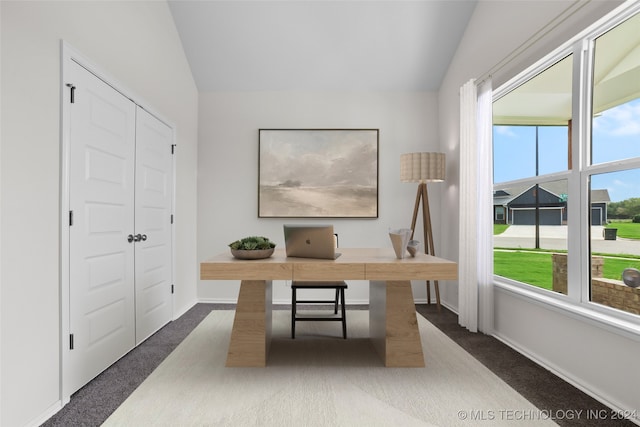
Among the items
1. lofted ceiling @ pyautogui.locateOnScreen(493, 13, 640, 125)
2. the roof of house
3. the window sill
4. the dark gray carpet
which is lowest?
the dark gray carpet

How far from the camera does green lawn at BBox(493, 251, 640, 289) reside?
2162 millimetres

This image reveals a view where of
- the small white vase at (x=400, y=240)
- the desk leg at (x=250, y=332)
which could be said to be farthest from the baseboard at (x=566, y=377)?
the desk leg at (x=250, y=332)

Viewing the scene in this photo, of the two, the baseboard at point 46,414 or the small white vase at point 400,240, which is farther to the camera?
the small white vase at point 400,240

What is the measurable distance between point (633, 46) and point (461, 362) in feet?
7.22

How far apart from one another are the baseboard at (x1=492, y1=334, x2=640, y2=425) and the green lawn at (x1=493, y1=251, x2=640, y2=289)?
1.73 feet

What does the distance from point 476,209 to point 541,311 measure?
1088mm

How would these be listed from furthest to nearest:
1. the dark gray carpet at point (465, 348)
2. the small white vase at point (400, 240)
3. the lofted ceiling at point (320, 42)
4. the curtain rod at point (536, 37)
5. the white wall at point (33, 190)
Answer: the lofted ceiling at point (320, 42) < the small white vase at point (400, 240) < the curtain rod at point (536, 37) < the dark gray carpet at point (465, 348) < the white wall at point (33, 190)

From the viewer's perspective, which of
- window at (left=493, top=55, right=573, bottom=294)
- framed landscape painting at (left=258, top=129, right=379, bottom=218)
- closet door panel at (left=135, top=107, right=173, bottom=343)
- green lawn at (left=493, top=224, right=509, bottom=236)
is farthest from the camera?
framed landscape painting at (left=258, top=129, right=379, bottom=218)

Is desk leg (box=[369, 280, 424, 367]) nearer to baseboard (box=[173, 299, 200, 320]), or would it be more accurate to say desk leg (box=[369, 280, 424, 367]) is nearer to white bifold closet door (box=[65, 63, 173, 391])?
white bifold closet door (box=[65, 63, 173, 391])

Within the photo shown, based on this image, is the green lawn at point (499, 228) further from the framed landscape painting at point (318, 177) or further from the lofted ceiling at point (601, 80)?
the framed landscape painting at point (318, 177)

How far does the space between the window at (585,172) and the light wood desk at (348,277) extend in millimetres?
950

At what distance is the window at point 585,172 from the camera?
205 cm

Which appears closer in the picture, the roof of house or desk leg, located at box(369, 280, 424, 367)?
the roof of house

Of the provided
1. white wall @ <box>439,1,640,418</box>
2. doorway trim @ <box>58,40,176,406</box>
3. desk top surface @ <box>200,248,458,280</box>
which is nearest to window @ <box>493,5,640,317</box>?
white wall @ <box>439,1,640,418</box>
